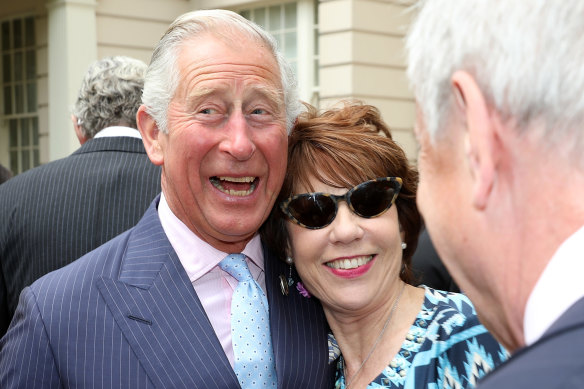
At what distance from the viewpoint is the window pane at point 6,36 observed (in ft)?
33.2

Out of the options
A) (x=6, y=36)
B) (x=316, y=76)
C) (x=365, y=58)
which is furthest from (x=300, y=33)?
(x=6, y=36)

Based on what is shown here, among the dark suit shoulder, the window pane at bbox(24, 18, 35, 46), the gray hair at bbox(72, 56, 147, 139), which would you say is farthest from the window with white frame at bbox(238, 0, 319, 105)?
the dark suit shoulder

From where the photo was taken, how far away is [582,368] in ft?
2.82

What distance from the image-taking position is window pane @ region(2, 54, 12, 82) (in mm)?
10242

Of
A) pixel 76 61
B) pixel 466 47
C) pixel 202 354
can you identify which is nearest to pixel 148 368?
pixel 202 354

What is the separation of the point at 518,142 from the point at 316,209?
1498 mm

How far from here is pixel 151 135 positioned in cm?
250

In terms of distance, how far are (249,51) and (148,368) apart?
1004mm

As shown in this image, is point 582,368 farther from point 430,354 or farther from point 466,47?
point 430,354

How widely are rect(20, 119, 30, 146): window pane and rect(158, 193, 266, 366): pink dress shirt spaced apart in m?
8.31

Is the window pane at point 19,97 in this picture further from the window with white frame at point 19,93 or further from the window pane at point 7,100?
the window pane at point 7,100

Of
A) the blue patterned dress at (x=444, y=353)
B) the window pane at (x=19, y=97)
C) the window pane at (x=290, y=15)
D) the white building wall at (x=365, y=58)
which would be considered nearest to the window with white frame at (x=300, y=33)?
the window pane at (x=290, y=15)

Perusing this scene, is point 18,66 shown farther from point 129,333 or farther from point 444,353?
point 444,353

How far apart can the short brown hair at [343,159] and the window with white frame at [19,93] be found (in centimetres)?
797
